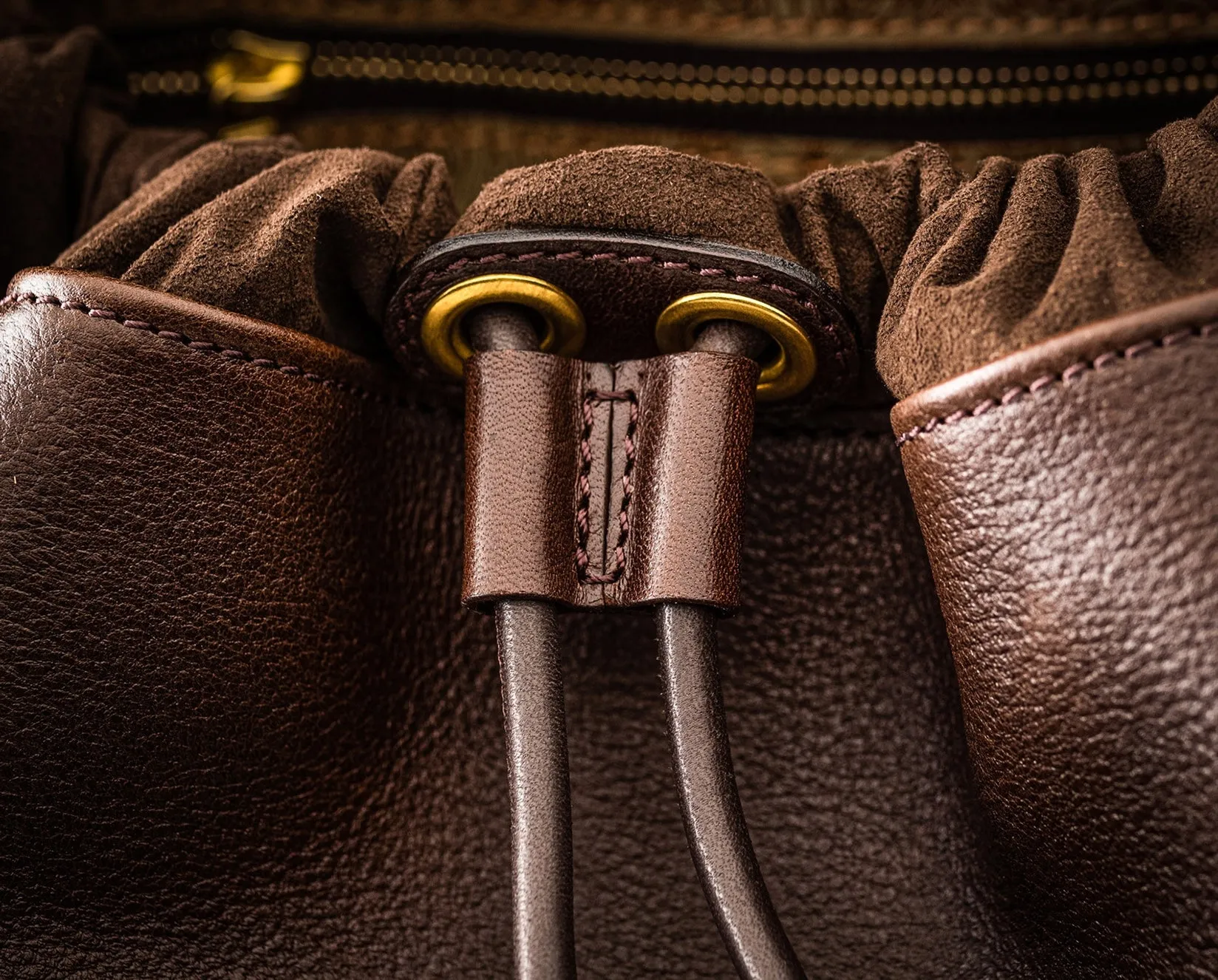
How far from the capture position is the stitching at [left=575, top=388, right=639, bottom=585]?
1.22 feet

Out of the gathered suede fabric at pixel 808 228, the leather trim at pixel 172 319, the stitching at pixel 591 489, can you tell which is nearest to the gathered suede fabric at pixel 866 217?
the gathered suede fabric at pixel 808 228

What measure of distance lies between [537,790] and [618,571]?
3.4 inches

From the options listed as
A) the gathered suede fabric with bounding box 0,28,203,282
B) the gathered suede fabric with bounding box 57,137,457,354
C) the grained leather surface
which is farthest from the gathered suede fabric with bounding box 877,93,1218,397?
the gathered suede fabric with bounding box 0,28,203,282

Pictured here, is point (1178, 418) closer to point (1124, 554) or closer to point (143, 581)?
point (1124, 554)

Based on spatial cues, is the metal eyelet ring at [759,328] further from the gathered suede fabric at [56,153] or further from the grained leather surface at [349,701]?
the gathered suede fabric at [56,153]

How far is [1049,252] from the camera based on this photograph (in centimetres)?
36

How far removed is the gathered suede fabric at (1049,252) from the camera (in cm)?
32

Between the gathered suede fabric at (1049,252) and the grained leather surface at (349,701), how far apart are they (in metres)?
0.10

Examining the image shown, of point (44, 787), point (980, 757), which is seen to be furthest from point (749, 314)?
point (44, 787)

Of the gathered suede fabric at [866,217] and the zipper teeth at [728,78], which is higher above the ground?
the zipper teeth at [728,78]

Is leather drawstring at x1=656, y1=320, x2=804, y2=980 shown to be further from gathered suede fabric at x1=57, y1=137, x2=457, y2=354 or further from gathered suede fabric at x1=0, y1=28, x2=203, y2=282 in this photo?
gathered suede fabric at x1=0, y1=28, x2=203, y2=282

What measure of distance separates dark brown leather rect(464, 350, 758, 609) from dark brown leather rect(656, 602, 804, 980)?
16 mm

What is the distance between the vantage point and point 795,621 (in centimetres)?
44

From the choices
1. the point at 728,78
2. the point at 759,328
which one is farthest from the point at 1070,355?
the point at 728,78
